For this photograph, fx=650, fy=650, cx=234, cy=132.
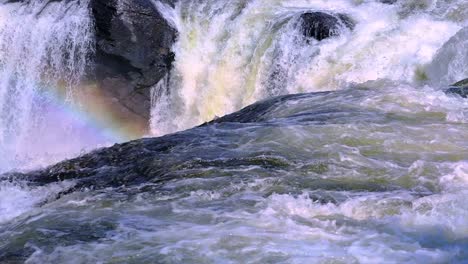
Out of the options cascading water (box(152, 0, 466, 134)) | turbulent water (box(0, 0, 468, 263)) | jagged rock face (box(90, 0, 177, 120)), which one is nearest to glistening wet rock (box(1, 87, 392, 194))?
turbulent water (box(0, 0, 468, 263))

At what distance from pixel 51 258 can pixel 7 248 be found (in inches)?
17.5

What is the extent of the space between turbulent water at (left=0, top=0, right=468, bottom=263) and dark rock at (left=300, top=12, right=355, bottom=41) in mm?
160

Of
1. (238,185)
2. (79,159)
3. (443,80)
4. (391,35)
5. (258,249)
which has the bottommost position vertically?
(258,249)

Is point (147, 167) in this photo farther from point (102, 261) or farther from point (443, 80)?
point (443, 80)

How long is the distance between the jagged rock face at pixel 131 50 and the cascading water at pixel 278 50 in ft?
1.05

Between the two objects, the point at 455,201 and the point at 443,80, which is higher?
the point at 443,80

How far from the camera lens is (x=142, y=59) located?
12195 mm

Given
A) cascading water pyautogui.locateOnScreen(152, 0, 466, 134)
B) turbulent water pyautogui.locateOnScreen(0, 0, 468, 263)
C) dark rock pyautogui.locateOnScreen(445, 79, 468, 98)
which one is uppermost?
cascading water pyautogui.locateOnScreen(152, 0, 466, 134)

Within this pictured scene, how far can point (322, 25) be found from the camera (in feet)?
37.3

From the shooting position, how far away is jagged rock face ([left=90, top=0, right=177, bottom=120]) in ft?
39.3

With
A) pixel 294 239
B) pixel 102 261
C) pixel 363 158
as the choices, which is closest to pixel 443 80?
pixel 363 158

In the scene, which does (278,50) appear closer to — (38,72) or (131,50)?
(131,50)

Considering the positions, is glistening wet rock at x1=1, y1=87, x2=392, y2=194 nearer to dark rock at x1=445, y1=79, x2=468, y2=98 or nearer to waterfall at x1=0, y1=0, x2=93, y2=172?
dark rock at x1=445, y1=79, x2=468, y2=98

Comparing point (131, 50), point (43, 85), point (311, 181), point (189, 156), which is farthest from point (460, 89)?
point (43, 85)
